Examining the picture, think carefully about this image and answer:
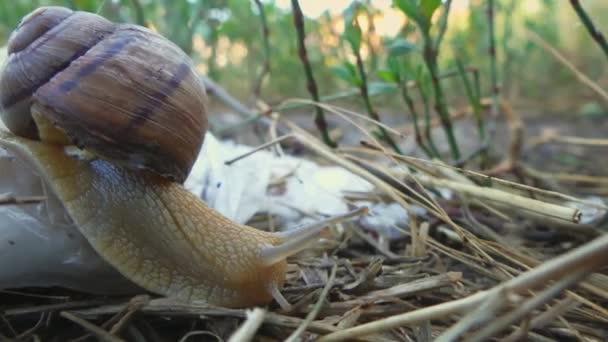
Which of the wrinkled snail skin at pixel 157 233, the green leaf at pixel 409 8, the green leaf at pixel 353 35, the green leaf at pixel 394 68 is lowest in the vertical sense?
the wrinkled snail skin at pixel 157 233

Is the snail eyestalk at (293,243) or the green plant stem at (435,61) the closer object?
the snail eyestalk at (293,243)

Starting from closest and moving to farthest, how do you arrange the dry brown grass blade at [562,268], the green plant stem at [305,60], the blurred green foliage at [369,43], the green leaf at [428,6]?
the dry brown grass blade at [562,268], the green leaf at [428,6], the green plant stem at [305,60], the blurred green foliage at [369,43]

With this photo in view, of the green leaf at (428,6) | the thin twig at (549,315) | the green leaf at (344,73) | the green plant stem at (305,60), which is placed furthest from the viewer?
the green leaf at (344,73)

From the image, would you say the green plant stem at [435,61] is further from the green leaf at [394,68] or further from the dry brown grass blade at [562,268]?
the dry brown grass blade at [562,268]

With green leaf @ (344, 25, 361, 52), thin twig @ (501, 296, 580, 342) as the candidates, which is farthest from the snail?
green leaf @ (344, 25, 361, 52)

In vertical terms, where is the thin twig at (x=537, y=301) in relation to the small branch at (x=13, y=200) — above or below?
above

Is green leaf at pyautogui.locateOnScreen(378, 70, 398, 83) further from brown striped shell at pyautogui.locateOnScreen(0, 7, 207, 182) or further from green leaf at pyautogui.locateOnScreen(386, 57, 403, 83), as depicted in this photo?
brown striped shell at pyautogui.locateOnScreen(0, 7, 207, 182)

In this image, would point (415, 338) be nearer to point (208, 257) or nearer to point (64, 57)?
point (208, 257)

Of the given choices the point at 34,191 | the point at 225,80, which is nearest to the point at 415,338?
the point at 34,191

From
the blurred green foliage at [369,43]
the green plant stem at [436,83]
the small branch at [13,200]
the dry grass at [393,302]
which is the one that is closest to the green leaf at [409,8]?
the blurred green foliage at [369,43]

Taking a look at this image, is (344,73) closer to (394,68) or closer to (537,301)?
(394,68)
